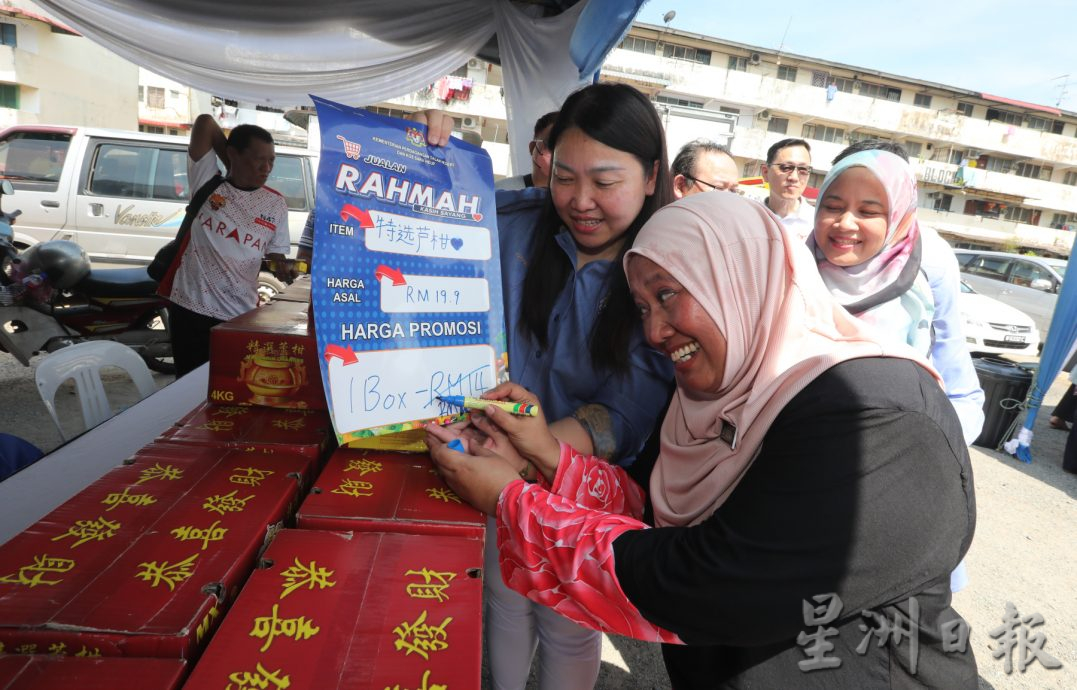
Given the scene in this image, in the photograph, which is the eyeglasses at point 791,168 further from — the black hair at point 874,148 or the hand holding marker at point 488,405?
the hand holding marker at point 488,405

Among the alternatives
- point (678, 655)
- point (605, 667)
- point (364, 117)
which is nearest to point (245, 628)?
point (678, 655)

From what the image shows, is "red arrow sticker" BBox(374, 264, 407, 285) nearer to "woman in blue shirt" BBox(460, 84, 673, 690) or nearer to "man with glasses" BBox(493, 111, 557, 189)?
"woman in blue shirt" BBox(460, 84, 673, 690)

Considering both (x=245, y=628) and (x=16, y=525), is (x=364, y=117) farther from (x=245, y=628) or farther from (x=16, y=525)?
(x=16, y=525)

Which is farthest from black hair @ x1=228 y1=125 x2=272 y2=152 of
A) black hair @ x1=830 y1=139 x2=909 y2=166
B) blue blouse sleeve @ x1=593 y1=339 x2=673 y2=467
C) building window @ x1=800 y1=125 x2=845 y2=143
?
building window @ x1=800 y1=125 x2=845 y2=143

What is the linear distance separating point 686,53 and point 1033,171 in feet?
68.8

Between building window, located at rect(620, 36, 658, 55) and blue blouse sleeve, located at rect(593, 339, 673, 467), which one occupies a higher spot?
building window, located at rect(620, 36, 658, 55)

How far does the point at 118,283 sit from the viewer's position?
13.7 ft

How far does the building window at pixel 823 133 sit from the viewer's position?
90.8ft

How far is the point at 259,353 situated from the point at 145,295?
3.71 metres

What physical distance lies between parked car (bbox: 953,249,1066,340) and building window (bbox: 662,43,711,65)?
1754 cm

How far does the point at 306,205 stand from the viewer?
6.00 m

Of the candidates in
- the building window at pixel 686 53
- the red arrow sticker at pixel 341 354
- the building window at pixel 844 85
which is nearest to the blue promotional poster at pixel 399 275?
the red arrow sticker at pixel 341 354

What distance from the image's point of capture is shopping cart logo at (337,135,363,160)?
1.20 metres

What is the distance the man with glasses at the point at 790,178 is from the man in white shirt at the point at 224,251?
3456 millimetres
